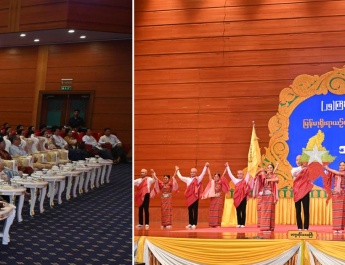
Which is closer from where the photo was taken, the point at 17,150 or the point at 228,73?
the point at 228,73

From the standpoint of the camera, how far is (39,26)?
43.1ft

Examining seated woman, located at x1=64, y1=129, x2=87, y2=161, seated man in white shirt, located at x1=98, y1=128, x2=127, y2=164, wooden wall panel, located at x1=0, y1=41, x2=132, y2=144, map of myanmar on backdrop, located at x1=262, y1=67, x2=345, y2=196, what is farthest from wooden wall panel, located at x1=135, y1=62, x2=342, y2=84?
wooden wall panel, located at x1=0, y1=41, x2=132, y2=144

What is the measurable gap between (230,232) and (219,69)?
109 inches

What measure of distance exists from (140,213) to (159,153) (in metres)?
1.47

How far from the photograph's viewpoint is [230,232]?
21.4 feet

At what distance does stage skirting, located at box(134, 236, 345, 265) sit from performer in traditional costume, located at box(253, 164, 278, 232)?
3.05 ft

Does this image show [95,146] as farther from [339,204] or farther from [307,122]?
[339,204]

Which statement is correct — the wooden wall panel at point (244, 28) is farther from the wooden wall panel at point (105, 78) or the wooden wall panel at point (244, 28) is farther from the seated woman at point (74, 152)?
the wooden wall panel at point (105, 78)

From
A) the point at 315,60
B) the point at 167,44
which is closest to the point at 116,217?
the point at 167,44

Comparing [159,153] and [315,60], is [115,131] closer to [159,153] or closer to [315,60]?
[159,153]

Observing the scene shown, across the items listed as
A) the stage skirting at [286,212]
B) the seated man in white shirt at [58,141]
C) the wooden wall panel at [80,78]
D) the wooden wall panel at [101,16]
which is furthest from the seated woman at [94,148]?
the stage skirting at [286,212]

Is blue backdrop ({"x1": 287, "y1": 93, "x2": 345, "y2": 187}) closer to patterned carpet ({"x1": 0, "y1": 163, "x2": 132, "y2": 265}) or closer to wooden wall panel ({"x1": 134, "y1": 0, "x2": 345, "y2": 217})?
wooden wall panel ({"x1": 134, "y1": 0, "x2": 345, "y2": 217})

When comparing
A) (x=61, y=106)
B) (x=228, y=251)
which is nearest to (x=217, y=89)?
(x=228, y=251)

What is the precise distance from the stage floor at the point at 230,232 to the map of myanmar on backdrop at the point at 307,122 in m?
1.05
